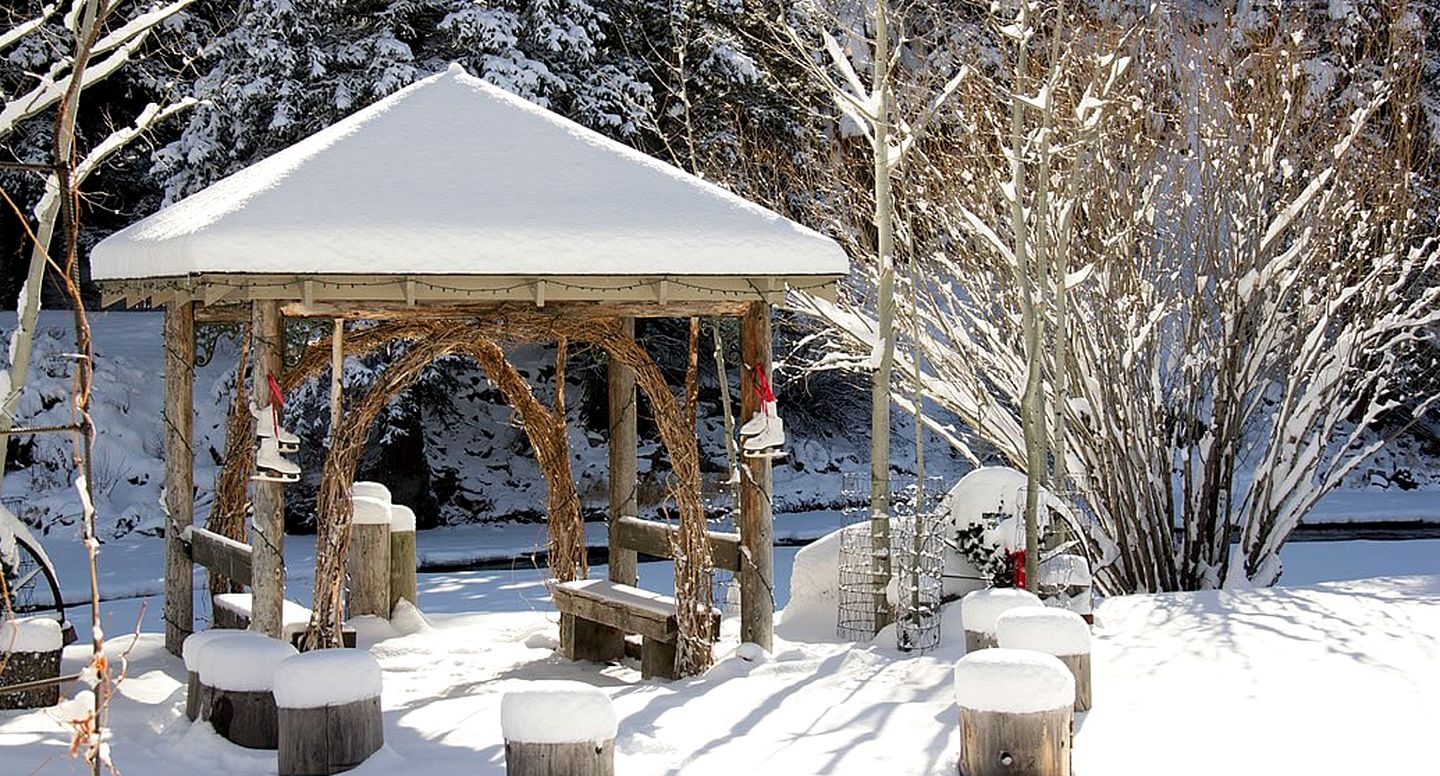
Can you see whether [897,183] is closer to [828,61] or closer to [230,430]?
[828,61]

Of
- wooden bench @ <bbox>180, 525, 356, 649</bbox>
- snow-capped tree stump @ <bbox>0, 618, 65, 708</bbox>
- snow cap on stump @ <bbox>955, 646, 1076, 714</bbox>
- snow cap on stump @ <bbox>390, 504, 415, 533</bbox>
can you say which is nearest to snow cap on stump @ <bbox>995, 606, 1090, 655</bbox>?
snow cap on stump @ <bbox>955, 646, 1076, 714</bbox>

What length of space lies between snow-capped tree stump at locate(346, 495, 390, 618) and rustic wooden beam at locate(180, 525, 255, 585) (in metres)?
1.27

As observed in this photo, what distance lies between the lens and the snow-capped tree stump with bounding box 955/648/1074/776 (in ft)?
16.9

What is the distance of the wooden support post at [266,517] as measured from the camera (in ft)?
21.9

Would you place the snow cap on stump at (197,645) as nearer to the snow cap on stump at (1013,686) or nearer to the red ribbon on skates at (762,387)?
the red ribbon on skates at (762,387)

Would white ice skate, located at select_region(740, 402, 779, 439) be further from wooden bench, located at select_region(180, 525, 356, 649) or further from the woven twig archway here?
wooden bench, located at select_region(180, 525, 356, 649)

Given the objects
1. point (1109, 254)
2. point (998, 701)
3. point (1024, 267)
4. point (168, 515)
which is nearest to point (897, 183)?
point (1109, 254)

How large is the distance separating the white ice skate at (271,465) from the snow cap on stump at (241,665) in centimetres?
85

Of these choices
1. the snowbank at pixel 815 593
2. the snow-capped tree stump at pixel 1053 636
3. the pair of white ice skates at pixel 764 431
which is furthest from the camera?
the snowbank at pixel 815 593

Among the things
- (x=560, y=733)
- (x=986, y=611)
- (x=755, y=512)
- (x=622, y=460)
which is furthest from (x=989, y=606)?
(x=622, y=460)

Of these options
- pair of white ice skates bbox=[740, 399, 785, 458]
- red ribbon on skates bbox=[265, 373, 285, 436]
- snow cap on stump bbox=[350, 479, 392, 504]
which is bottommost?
snow cap on stump bbox=[350, 479, 392, 504]

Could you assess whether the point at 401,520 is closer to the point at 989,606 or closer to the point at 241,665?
the point at 241,665

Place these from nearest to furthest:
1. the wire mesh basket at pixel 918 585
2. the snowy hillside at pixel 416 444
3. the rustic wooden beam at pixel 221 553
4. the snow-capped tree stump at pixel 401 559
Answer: the rustic wooden beam at pixel 221 553, the wire mesh basket at pixel 918 585, the snow-capped tree stump at pixel 401 559, the snowy hillside at pixel 416 444

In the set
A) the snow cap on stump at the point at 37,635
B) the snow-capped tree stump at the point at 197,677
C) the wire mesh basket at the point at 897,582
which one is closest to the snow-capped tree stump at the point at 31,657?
the snow cap on stump at the point at 37,635
